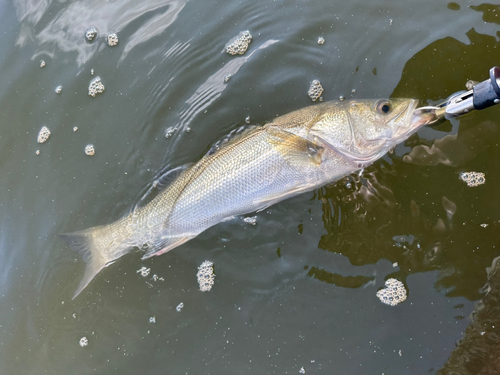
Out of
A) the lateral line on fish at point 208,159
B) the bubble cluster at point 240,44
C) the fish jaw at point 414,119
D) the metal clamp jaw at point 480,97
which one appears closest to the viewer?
the metal clamp jaw at point 480,97

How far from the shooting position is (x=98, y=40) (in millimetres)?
3270

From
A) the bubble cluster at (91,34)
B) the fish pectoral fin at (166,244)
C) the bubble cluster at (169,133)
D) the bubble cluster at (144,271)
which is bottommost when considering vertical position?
the bubble cluster at (144,271)

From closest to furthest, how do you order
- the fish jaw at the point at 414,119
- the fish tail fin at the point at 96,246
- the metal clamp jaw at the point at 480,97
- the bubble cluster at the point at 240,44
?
the metal clamp jaw at the point at 480,97
the fish jaw at the point at 414,119
the fish tail fin at the point at 96,246
the bubble cluster at the point at 240,44

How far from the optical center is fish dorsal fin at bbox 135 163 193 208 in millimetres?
2947

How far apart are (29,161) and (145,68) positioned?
60.9 inches

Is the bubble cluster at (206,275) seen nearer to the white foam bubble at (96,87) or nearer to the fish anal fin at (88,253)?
the fish anal fin at (88,253)

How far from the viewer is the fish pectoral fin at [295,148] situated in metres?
2.67

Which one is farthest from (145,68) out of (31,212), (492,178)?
(492,178)

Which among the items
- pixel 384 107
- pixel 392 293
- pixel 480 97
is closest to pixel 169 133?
pixel 384 107

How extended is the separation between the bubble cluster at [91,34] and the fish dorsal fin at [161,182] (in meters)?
1.54

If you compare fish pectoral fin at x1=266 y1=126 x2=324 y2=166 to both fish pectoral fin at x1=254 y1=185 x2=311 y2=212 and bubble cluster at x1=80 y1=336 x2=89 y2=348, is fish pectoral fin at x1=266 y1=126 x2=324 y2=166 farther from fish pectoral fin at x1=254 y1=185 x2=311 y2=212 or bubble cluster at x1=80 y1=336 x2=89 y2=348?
bubble cluster at x1=80 y1=336 x2=89 y2=348

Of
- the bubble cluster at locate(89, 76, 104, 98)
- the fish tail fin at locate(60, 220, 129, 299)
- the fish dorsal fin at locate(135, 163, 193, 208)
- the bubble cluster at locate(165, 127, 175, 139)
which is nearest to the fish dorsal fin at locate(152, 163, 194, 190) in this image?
the fish dorsal fin at locate(135, 163, 193, 208)

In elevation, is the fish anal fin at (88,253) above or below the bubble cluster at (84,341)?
above

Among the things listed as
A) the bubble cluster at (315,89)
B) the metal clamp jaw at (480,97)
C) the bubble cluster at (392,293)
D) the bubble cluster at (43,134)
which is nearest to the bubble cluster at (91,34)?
the bubble cluster at (43,134)
